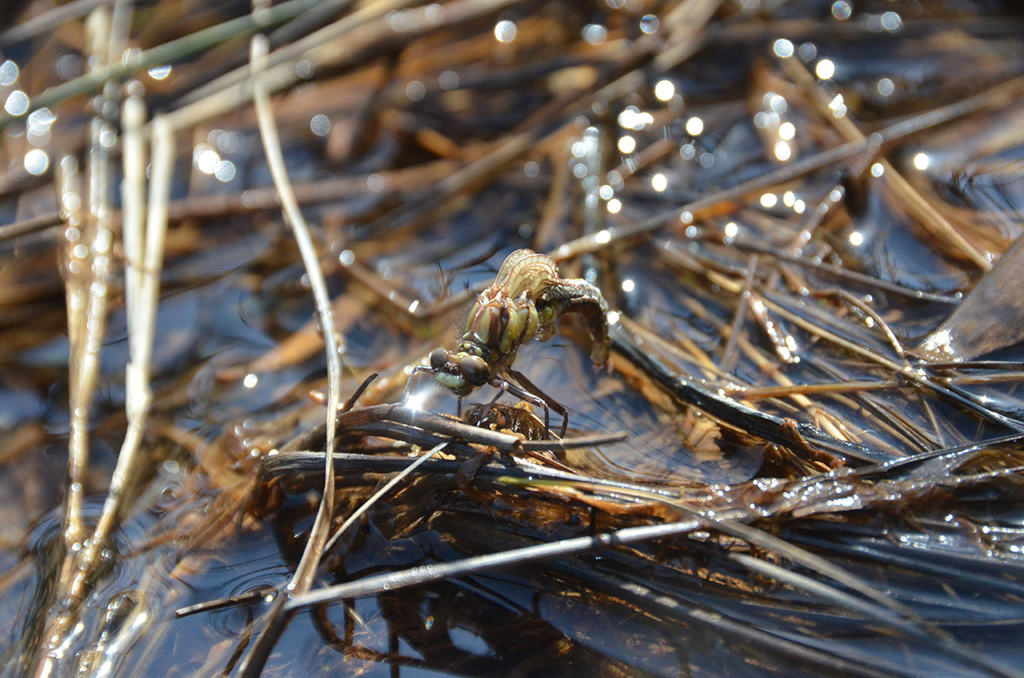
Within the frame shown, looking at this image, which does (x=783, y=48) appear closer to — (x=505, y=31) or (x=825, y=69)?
(x=825, y=69)

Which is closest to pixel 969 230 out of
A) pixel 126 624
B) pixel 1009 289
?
pixel 1009 289

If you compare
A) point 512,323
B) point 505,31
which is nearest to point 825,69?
point 505,31

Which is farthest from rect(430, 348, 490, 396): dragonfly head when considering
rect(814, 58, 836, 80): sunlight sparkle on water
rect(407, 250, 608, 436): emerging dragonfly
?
rect(814, 58, 836, 80): sunlight sparkle on water

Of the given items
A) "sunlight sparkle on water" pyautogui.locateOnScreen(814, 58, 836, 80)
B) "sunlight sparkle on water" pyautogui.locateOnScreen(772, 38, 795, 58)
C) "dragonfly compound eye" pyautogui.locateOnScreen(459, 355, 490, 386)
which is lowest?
"dragonfly compound eye" pyautogui.locateOnScreen(459, 355, 490, 386)

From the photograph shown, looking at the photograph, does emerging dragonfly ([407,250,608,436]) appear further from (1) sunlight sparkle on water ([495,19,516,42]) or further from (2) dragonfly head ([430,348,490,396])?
(1) sunlight sparkle on water ([495,19,516,42])

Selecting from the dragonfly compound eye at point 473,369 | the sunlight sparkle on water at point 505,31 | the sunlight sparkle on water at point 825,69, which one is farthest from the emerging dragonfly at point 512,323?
the sunlight sparkle on water at point 505,31

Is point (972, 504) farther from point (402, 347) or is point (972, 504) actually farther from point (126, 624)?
point (126, 624)

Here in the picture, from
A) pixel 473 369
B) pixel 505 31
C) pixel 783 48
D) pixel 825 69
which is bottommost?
pixel 473 369

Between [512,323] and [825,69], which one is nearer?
[512,323]
